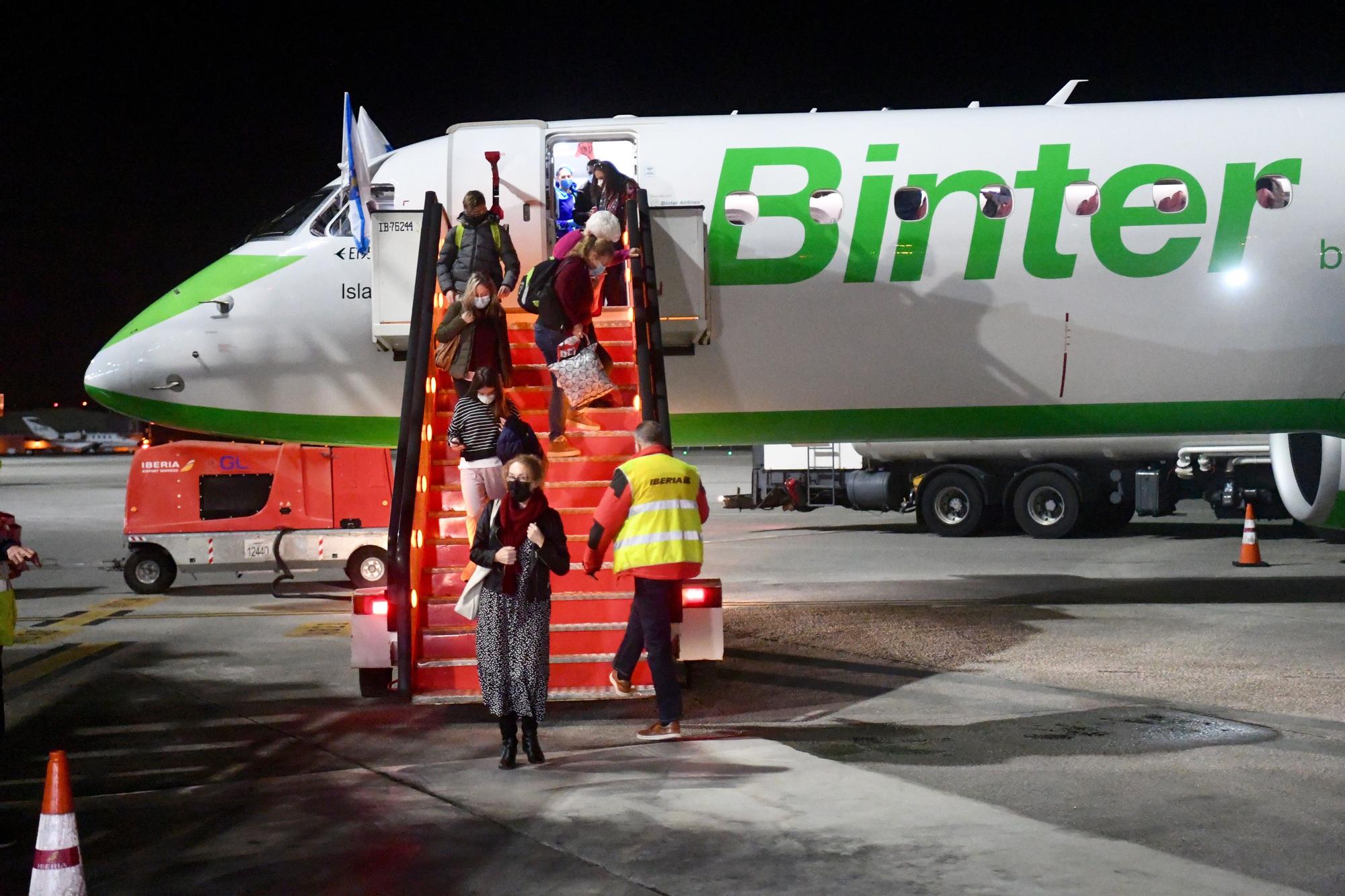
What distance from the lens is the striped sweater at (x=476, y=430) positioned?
9.34 m

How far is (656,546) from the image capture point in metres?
7.79

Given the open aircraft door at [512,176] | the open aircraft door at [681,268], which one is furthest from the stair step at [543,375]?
the open aircraft door at [512,176]

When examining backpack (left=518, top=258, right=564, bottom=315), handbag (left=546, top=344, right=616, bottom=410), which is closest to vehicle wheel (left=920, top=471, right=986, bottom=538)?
backpack (left=518, top=258, right=564, bottom=315)

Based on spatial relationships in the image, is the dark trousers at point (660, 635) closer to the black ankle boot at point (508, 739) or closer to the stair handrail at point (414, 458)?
the black ankle boot at point (508, 739)

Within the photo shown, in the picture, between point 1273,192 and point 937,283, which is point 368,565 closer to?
point 937,283

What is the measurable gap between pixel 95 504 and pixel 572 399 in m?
26.3

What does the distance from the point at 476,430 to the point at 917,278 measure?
16.3 feet

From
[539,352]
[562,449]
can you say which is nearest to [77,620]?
[539,352]

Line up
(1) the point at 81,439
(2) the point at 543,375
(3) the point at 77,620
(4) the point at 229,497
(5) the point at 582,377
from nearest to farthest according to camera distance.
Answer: (5) the point at 582,377
(2) the point at 543,375
(3) the point at 77,620
(4) the point at 229,497
(1) the point at 81,439

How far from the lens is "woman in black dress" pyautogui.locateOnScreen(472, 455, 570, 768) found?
23.5ft

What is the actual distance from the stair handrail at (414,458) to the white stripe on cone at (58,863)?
13.5ft

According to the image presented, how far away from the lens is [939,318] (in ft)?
40.8

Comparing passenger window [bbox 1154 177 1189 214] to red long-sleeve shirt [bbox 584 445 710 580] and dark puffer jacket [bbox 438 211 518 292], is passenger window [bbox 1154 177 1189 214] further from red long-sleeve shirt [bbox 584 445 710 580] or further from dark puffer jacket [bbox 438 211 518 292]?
red long-sleeve shirt [bbox 584 445 710 580]

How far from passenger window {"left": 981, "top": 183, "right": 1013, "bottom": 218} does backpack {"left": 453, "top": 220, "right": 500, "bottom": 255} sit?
14.9 ft
